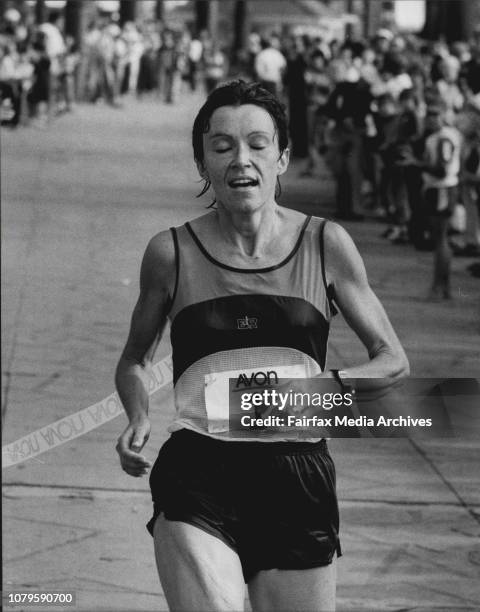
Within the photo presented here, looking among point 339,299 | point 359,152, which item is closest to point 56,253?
point 359,152

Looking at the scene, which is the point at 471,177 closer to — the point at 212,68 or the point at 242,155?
the point at 242,155

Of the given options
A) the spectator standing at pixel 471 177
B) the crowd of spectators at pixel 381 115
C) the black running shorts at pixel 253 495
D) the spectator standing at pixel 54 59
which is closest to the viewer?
the black running shorts at pixel 253 495

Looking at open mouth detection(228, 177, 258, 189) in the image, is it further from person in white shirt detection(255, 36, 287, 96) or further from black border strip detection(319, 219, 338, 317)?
person in white shirt detection(255, 36, 287, 96)

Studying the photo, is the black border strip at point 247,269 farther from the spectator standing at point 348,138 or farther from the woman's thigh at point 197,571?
the spectator standing at point 348,138

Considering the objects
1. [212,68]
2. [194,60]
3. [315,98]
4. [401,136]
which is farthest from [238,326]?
[194,60]

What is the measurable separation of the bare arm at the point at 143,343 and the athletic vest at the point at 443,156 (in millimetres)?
9184

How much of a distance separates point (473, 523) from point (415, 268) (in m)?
7.23

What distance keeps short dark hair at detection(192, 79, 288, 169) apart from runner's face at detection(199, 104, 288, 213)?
0.04ft

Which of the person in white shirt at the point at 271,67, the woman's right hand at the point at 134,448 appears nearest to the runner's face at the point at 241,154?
the woman's right hand at the point at 134,448

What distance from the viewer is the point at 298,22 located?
50156 mm

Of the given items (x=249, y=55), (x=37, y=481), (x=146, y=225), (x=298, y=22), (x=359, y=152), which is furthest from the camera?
(x=298, y=22)

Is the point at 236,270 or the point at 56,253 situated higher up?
the point at 236,270

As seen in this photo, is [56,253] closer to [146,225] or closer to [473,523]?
[146,225]

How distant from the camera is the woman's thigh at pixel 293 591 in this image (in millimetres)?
3131
